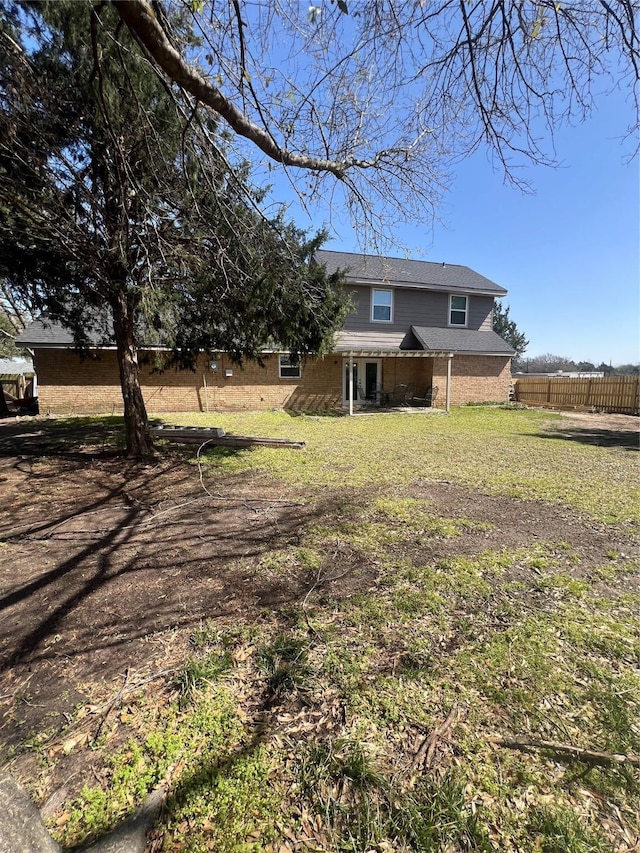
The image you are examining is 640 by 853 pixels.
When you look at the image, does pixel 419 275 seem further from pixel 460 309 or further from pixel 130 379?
pixel 130 379

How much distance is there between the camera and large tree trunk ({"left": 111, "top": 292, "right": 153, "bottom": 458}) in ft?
22.9

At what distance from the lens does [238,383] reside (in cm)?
1577

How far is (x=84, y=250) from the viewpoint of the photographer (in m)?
5.89

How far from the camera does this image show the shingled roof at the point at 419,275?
1722 centimetres

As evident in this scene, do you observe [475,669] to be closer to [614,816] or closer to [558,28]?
[614,816]

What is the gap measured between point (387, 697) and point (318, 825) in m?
0.71

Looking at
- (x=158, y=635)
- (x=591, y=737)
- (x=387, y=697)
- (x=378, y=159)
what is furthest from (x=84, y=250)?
(x=591, y=737)

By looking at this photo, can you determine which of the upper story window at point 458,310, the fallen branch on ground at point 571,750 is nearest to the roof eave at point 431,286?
the upper story window at point 458,310

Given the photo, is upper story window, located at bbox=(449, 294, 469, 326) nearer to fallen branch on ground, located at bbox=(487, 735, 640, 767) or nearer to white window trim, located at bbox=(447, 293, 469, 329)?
white window trim, located at bbox=(447, 293, 469, 329)

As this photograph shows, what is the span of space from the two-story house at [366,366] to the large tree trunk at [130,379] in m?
6.78

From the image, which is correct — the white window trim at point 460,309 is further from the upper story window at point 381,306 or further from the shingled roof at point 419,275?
the upper story window at point 381,306

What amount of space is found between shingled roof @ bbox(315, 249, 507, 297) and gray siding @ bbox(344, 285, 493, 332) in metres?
0.48

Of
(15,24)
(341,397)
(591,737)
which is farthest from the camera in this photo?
(341,397)

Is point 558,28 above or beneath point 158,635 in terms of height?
above
